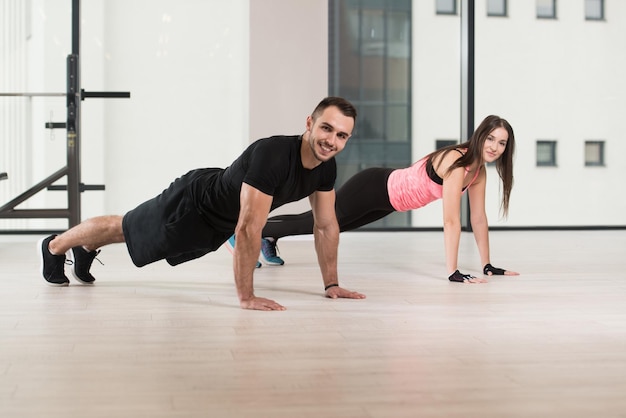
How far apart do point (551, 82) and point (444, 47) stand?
87 cm

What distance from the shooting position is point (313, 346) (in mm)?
1946

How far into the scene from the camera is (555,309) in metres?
2.54

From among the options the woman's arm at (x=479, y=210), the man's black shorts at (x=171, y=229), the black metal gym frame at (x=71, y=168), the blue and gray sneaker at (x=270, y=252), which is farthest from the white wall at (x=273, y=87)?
the man's black shorts at (x=171, y=229)

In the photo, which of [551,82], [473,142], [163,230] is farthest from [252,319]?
[551,82]

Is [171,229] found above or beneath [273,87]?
beneath

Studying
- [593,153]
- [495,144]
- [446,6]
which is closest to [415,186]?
[495,144]

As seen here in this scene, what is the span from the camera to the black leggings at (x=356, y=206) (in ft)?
11.6

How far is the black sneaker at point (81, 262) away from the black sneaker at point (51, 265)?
4 centimetres

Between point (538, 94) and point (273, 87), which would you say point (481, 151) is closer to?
point (273, 87)

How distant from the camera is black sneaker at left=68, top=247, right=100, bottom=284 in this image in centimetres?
297

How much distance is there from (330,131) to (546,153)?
14.3 feet

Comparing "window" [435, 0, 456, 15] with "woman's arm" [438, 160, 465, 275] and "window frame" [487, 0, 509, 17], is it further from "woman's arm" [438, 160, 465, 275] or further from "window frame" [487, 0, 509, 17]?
"woman's arm" [438, 160, 465, 275]

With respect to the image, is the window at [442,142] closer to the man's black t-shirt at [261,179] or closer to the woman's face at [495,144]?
the woman's face at [495,144]

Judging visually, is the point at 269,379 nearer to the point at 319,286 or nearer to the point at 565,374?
Answer: the point at 565,374
